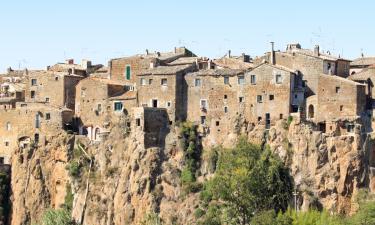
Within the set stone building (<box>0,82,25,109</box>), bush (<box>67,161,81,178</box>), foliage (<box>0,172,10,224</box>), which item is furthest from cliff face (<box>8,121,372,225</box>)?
stone building (<box>0,82,25,109</box>)

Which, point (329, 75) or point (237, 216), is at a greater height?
point (329, 75)

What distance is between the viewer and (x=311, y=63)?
253ft

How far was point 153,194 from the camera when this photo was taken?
8062cm

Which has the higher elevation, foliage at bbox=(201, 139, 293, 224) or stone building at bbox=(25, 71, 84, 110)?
stone building at bbox=(25, 71, 84, 110)

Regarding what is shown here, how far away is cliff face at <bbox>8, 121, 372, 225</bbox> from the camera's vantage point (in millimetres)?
73875

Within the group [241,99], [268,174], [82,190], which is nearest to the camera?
[268,174]

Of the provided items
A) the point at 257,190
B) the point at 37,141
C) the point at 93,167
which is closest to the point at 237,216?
the point at 257,190

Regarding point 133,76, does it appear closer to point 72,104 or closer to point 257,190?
point 72,104

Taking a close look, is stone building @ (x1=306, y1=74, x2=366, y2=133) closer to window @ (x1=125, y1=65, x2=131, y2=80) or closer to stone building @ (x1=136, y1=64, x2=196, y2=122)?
stone building @ (x1=136, y1=64, x2=196, y2=122)

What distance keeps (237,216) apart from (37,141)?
71.0 ft

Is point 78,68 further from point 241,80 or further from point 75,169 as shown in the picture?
point 241,80

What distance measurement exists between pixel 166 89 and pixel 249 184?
11858mm

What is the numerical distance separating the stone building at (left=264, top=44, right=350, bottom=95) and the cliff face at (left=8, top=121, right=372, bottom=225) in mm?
3924

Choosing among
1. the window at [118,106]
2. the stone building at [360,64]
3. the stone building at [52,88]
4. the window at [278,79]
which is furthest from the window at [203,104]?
the stone building at [52,88]
